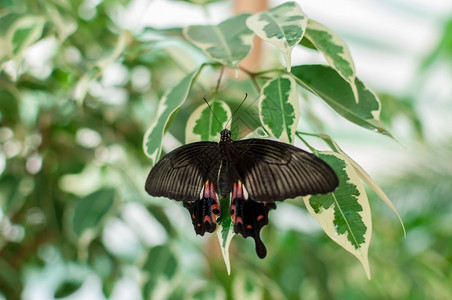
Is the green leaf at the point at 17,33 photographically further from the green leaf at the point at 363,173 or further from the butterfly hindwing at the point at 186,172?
the green leaf at the point at 363,173

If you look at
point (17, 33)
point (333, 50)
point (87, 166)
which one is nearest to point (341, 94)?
point (333, 50)

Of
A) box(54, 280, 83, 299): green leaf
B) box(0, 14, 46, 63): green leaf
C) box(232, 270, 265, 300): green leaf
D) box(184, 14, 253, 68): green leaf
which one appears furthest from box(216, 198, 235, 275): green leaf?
box(54, 280, 83, 299): green leaf

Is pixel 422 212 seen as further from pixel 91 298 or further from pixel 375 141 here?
pixel 375 141

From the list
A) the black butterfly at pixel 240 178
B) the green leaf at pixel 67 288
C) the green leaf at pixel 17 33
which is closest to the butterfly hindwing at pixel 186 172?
the black butterfly at pixel 240 178

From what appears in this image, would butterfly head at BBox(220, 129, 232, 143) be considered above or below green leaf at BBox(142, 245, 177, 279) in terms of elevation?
above

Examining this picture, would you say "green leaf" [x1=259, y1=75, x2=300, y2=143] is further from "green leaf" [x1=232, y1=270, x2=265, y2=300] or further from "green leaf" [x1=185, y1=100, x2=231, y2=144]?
"green leaf" [x1=232, y1=270, x2=265, y2=300]

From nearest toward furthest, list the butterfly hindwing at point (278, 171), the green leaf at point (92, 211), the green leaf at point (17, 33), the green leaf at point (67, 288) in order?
the butterfly hindwing at point (278, 171) < the green leaf at point (17, 33) < the green leaf at point (92, 211) < the green leaf at point (67, 288)
